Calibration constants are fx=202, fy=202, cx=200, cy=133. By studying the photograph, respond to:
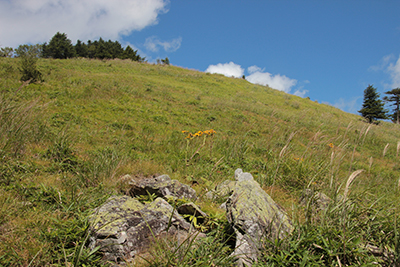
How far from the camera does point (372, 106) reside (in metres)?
30.1

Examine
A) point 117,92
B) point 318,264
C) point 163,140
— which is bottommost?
point 318,264

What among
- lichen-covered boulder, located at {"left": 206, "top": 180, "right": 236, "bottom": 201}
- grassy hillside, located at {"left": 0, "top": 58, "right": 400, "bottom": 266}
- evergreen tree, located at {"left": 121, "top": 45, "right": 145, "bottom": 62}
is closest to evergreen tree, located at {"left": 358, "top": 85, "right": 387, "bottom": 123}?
grassy hillside, located at {"left": 0, "top": 58, "right": 400, "bottom": 266}

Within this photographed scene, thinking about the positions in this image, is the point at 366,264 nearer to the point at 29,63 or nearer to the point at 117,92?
the point at 117,92

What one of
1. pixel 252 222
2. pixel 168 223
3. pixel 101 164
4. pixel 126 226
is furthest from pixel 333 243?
pixel 101 164

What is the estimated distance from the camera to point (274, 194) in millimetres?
3688

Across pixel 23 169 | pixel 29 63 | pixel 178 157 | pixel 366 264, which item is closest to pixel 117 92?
pixel 29 63

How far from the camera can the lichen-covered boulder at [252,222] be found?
6.90ft

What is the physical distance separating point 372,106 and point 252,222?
37815 mm

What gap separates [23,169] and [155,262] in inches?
118

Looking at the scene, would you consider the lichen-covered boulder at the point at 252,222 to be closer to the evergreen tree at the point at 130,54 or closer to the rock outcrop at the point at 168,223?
the rock outcrop at the point at 168,223

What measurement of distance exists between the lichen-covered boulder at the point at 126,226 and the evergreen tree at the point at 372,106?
35.9 meters

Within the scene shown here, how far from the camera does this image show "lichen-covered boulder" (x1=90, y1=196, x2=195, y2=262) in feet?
6.73

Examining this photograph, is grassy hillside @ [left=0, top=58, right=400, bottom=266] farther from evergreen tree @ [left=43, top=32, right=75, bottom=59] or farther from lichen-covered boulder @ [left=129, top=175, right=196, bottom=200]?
evergreen tree @ [left=43, top=32, right=75, bottom=59]

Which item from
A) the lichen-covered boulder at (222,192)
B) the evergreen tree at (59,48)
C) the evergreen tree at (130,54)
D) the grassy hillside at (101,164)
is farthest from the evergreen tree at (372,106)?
the evergreen tree at (59,48)
